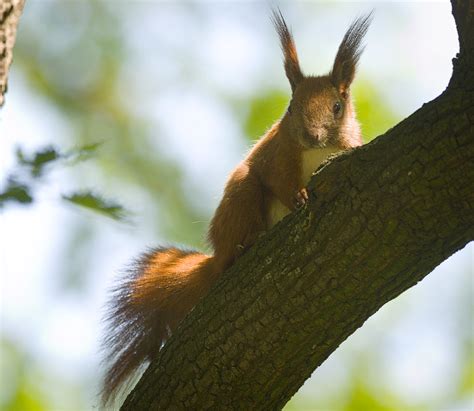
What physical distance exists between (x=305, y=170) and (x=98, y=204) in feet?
6.57

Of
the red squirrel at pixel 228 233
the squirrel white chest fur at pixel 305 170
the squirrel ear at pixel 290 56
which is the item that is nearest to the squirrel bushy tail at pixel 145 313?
the red squirrel at pixel 228 233

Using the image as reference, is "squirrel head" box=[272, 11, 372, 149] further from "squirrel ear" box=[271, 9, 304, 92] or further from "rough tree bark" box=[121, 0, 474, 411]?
"rough tree bark" box=[121, 0, 474, 411]

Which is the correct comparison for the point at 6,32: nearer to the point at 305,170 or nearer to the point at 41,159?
the point at 41,159

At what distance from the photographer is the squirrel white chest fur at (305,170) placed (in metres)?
4.05

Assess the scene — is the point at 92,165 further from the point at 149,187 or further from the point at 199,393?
the point at 199,393

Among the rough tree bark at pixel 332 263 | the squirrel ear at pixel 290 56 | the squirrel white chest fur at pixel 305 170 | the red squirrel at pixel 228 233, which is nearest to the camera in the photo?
the rough tree bark at pixel 332 263

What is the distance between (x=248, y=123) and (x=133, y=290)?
437 centimetres

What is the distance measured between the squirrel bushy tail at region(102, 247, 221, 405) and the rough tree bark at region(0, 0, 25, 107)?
1793 mm

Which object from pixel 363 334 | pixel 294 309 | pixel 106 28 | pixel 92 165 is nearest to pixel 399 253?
pixel 294 309

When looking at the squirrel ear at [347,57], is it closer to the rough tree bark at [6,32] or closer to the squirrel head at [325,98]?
the squirrel head at [325,98]

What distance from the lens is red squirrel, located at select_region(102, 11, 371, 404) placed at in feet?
12.9

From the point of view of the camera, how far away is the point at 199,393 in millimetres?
3131

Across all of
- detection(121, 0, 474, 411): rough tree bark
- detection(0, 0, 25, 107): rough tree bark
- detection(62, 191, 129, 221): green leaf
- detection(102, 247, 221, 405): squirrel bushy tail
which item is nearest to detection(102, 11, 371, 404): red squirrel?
detection(102, 247, 221, 405): squirrel bushy tail

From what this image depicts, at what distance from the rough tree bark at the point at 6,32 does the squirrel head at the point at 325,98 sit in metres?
1.95
